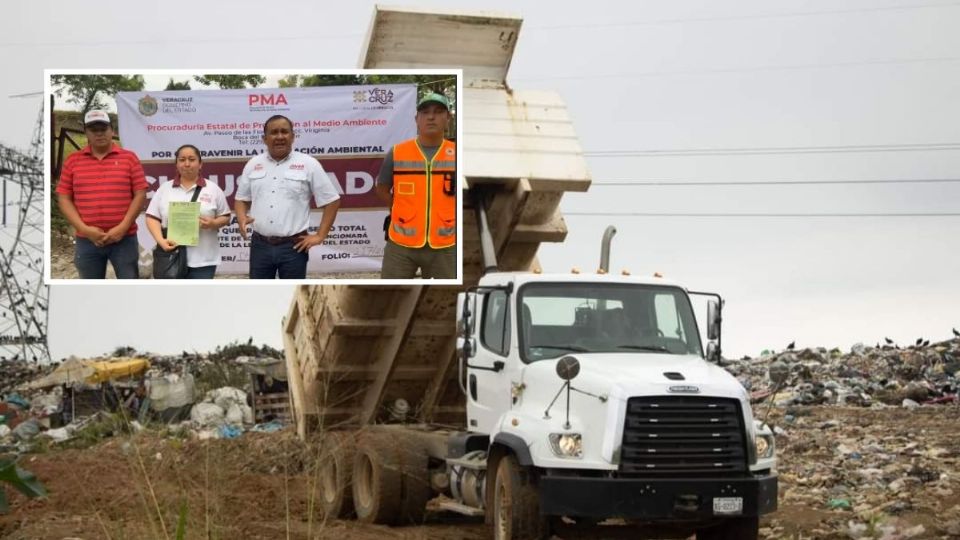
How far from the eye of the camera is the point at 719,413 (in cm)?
780

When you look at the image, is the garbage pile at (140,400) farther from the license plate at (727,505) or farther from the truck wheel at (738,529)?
the license plate at (727,505)

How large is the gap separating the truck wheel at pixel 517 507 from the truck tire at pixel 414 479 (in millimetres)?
1816

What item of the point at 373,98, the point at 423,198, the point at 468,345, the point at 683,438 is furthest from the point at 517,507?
the point at 373,98

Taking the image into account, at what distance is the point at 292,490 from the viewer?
12.2m

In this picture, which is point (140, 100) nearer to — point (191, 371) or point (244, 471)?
point (244, 471)

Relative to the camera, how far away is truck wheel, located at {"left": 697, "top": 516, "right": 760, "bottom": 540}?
8141mm

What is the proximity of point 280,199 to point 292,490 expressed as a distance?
360 centimetres

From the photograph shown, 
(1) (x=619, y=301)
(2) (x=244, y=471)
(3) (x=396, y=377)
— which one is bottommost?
(2) (x=244, y=471)

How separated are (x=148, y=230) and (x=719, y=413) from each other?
445 cm

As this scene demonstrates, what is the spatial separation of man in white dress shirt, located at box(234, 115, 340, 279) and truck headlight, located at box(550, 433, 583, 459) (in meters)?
2.99

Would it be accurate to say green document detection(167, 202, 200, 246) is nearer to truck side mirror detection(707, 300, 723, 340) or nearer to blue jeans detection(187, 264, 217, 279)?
blue jeans detection(187, 264, 217, 279)

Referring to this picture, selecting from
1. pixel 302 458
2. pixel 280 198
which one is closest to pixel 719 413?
pixel 280 198

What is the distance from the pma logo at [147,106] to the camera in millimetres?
9891

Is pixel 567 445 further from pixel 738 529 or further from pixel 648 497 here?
pixel 738 529
